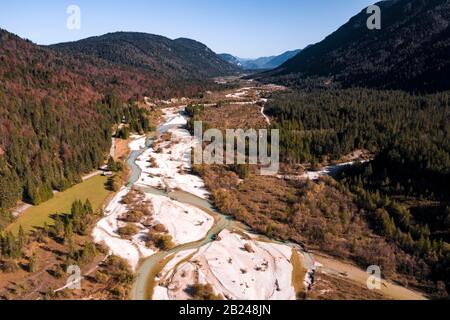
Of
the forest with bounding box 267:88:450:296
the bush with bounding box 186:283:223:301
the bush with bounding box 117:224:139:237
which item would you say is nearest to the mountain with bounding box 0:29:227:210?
the bush with bounding box 117:224:139:237

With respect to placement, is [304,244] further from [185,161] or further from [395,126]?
[395,126]

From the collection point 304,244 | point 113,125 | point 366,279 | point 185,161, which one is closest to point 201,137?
point 185,161

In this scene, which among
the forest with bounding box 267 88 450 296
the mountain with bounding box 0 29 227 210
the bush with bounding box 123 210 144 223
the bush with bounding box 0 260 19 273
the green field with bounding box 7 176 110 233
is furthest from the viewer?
the mountain with bounding box 0 29 227 210

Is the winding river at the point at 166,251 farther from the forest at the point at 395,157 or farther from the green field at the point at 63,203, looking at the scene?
the forest at the point at 395,157

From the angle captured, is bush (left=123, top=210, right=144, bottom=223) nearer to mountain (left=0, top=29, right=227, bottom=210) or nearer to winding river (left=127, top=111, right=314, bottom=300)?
winding river (left=127, top=111, right=314, bottom=300)

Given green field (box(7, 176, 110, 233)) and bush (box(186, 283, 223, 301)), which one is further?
green field (box(7, 176, 110, 233))

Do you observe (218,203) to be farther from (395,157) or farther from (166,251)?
(395,157)

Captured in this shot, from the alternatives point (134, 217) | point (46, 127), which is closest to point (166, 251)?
point (134, 217)

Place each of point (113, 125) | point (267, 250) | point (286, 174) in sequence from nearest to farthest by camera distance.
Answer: point (267, 250), point (286, 174), point (113, 125)

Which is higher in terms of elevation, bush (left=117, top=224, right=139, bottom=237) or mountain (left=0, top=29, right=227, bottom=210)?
mountain (left=0, top=29, right=227, bottom=210)
